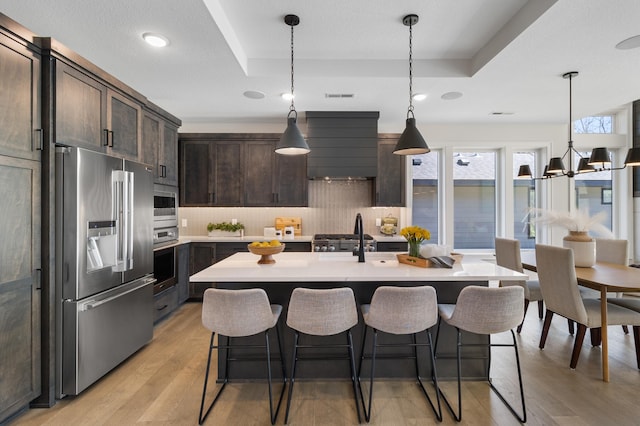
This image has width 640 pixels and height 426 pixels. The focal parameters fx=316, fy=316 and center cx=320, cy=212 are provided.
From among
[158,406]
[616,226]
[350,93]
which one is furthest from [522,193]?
[158,406]

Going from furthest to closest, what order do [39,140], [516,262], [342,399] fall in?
1. [516,262]
2. [342,399]
3. [39,140]

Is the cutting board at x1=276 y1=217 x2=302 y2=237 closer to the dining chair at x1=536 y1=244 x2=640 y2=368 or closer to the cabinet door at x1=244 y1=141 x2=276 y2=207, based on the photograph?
the cabinet door at x1=244 y1=141 x2=276 y2=207

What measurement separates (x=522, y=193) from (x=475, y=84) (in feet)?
8.63

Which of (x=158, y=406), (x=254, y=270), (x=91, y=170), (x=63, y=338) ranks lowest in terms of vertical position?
(x=158, y=406)

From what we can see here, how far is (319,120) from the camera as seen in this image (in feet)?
14.9

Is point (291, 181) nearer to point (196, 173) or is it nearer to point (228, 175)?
point (228, 175)

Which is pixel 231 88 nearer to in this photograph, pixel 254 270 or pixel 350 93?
pixel 350 93

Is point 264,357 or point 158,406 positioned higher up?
point 264,357

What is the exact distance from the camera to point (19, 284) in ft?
6.41

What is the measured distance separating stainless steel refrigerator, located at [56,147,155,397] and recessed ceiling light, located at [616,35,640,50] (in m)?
4.25

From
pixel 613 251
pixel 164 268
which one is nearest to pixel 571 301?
pixel 613 251

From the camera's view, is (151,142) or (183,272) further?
(183,272)

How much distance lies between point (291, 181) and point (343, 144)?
0.96 m

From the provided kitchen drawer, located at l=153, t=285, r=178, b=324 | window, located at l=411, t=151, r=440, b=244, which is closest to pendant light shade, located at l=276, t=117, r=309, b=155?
kitchen drawer, located at l=153, t=285, r=178, b=324
